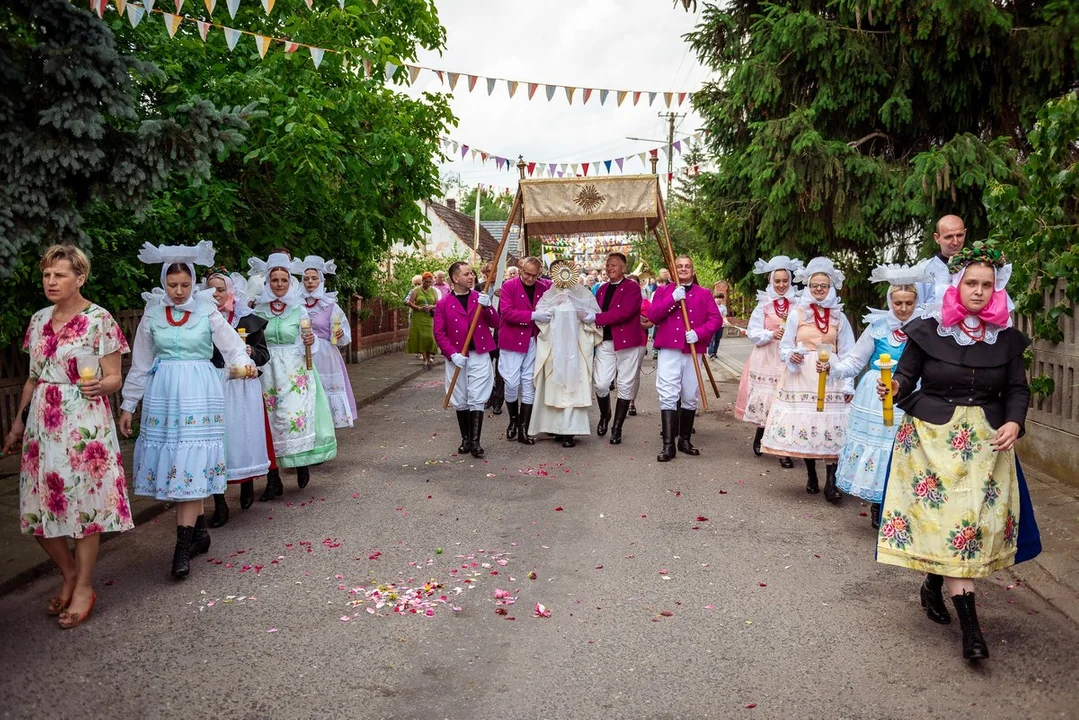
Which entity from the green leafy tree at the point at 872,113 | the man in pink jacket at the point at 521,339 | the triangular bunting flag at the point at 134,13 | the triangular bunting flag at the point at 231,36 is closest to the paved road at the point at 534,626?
the man in pink jacket at the point at 521,339

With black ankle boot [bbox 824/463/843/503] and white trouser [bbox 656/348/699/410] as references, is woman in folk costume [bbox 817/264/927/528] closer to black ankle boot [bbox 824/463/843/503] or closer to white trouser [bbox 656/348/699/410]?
black ankle boot [bbox 824/463/843/503]

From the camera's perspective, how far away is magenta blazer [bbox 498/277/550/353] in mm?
10562

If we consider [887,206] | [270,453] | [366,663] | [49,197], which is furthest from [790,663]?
[887,206]

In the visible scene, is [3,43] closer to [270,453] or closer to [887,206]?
[270,453]

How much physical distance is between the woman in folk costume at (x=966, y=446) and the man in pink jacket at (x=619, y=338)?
6.03 metres

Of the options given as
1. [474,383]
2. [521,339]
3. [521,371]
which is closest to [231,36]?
[474,383]

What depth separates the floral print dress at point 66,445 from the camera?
15.7 ft

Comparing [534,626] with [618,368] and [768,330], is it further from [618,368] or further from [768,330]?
[618,368]

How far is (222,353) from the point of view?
6109mm

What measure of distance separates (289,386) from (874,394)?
15.4ft

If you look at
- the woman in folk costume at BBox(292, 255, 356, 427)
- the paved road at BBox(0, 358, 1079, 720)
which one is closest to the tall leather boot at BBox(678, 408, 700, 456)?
the paved road at BBox(0, 358, 1079, 720)

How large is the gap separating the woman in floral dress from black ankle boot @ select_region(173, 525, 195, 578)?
60 cm

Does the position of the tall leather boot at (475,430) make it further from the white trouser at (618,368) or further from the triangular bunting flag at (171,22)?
the triangular bunting flag at (171,22)

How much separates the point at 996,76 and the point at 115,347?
1083 centimetres
